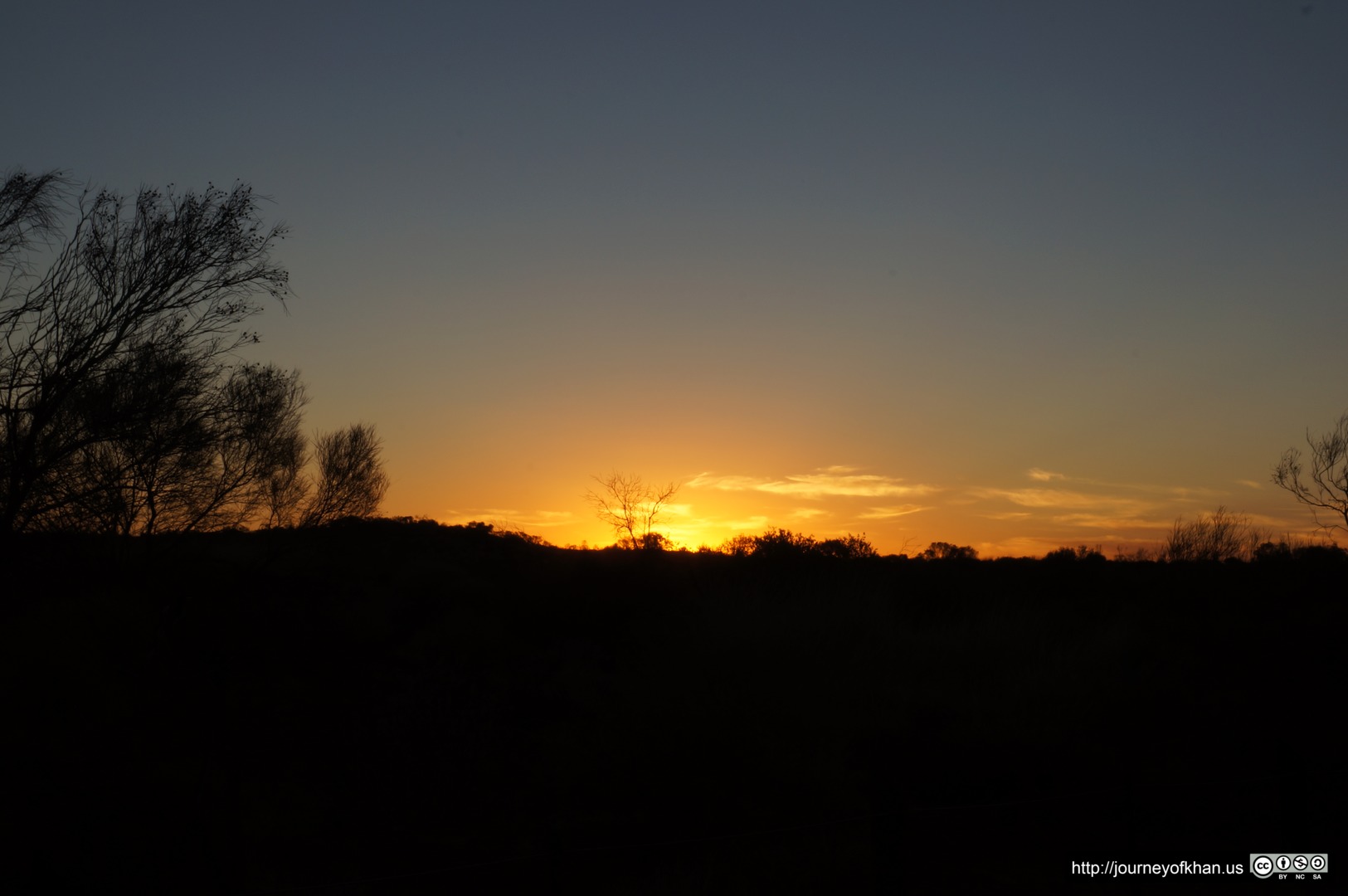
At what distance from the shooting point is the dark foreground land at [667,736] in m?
9.77

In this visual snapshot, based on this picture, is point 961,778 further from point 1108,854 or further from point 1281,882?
point 1281,882

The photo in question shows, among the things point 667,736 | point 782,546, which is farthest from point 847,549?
point 667,736

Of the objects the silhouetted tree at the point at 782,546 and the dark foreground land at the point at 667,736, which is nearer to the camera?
the dark foreground land at the point at 667,736

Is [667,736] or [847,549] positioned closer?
[667,736]

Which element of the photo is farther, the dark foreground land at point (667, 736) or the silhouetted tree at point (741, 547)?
the silhouetted tree at point (741, 547)

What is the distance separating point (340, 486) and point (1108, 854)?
2570 centimetres

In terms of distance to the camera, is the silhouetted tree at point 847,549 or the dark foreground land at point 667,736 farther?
the silhouetted tree at point 847,549

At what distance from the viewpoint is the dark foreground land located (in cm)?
977

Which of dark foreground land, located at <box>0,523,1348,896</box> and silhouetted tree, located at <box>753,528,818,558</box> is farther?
silhouetted tree, located at <box>753,528,818,558</box>

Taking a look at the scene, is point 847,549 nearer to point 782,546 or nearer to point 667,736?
point 782,546

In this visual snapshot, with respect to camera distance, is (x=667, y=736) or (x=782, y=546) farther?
(x=782, y=546)

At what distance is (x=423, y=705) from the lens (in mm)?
15672

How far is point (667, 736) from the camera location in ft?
39.7

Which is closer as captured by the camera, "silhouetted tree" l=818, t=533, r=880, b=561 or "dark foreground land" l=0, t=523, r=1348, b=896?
"dark foreground land" l=0, t=523, r=1348, b=896
